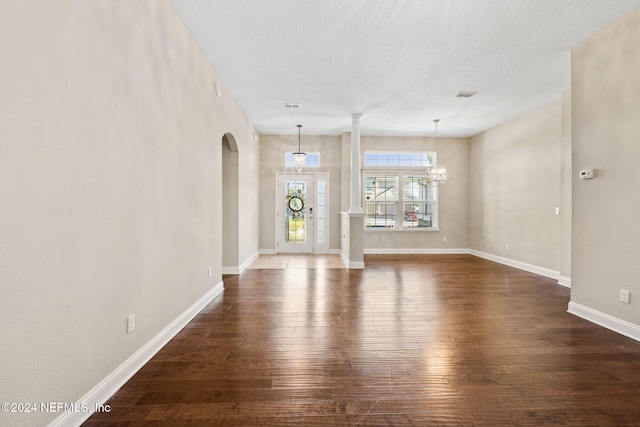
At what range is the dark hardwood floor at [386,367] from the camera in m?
1.70

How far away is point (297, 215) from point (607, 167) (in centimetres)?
570

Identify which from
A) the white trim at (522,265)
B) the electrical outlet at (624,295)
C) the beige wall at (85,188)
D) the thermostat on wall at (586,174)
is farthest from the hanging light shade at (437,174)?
the beige wall at (85,188)

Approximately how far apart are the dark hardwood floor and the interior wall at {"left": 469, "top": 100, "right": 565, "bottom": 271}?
6.12 feet

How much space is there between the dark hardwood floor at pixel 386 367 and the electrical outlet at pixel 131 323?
324 mm

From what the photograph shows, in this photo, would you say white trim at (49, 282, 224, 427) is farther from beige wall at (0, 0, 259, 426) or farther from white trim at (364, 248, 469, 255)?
white trim at (364, 248, 469, 255)

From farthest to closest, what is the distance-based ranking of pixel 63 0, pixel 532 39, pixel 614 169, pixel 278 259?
pixel 278 259
pixel 532 39
pixel 614 169
pixel 63 0

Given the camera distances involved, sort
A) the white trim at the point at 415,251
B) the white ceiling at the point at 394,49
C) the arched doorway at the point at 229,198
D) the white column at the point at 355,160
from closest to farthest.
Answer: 1. the white ceiling at the point at 394,49
2. the arched doorway at the point at 229,198
3. the white column at the point at 355,160
4. the white trim at the point at 415,251

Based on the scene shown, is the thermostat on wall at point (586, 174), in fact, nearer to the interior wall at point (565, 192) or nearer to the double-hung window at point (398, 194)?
the interior wall at point (565, 192)

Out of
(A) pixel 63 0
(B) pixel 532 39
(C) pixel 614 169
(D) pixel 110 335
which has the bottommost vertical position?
(D) pixel 110 335

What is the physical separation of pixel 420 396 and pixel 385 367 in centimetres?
36

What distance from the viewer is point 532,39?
10.3 feet

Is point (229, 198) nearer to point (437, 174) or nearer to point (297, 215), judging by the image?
point (297, 215)

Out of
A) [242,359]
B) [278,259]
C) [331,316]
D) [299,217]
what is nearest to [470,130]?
[299,217]

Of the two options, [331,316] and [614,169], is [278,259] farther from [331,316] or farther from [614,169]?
[614,169]
